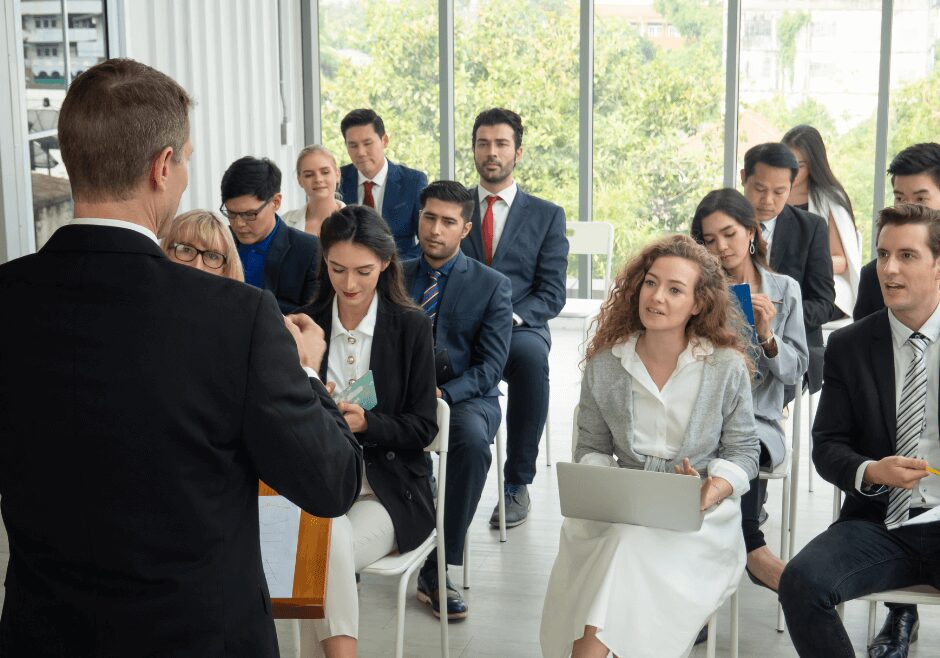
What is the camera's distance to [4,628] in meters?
1.43

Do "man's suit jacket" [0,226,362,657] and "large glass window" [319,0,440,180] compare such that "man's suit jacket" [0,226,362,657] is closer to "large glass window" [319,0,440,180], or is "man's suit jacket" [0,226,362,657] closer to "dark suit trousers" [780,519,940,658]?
"dark suit trousers" [780,519,940,658]

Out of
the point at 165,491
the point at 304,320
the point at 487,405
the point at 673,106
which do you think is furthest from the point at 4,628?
the point at 673,106

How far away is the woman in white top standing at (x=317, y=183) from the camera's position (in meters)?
4.75

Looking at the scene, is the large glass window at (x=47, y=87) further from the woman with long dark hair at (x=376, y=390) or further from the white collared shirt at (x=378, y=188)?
the woman with long dark hair at (x=376, y=390)

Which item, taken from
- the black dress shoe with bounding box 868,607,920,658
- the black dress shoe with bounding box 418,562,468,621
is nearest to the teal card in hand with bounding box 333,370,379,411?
the black dress shoe with bounding box 418,562,468,621

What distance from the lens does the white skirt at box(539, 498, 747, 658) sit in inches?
96.7

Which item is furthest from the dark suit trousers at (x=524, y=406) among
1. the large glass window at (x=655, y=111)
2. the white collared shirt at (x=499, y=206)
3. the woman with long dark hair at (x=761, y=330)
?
the large glass window at (x=655, y=111)

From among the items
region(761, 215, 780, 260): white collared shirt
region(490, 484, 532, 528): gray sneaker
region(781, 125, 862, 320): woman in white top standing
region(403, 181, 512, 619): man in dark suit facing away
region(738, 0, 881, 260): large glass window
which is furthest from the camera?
region(738, 0, 881, 260): large glass window

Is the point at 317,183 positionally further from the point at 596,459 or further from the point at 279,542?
the point at 279,542

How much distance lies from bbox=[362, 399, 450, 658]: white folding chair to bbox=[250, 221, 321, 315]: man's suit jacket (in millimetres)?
1359

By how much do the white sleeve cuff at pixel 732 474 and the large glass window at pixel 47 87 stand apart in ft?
11.7

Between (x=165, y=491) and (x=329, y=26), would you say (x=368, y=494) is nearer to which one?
(x=165, y=491)

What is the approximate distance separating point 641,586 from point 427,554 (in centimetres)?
62

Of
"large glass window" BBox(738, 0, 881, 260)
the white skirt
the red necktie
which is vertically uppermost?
"large glass window" BBox(738, 0, 881, 260)
